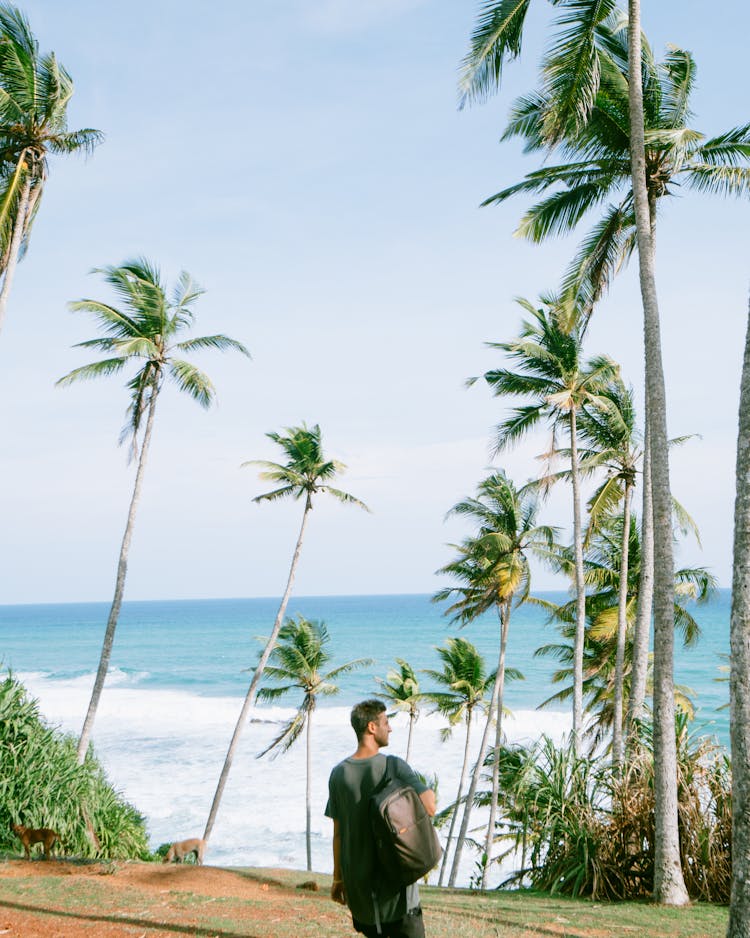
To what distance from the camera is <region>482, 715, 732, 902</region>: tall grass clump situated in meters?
8.60

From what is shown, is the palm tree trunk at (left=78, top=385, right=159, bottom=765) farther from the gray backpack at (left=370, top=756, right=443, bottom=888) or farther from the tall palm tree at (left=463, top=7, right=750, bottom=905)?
the gray backpack at (left=370, top=756, right=443, bottom=888)

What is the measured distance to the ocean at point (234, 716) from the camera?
3194 cm

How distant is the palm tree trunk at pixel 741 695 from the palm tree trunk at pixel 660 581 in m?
2.92

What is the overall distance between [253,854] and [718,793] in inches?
954

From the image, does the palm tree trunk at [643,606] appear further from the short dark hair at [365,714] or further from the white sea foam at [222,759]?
the white sea foam at [222,759]

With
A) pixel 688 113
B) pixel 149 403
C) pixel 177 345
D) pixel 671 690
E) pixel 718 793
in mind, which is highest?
pixel 688 113

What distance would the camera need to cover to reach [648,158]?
11.9 meters

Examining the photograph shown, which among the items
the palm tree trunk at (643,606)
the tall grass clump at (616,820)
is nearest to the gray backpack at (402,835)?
the tall grass clump at (616,820)

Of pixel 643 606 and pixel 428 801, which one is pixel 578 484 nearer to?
pixel 643 606

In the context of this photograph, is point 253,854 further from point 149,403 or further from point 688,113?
point 688,113

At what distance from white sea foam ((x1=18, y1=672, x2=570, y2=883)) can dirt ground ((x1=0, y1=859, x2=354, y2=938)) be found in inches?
416

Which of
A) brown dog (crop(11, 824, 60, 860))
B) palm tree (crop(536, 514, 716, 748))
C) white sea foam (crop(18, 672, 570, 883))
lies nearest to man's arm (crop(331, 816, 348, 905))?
brown dog (crop(11, 824, 60, 860))

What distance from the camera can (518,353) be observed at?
763 inches

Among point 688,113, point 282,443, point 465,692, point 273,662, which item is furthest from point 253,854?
point 688,113
